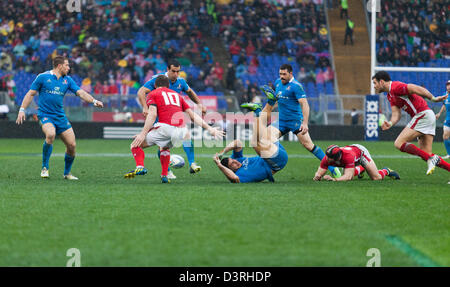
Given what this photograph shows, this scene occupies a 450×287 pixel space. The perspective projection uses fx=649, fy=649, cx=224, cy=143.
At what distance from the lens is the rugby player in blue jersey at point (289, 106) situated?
11.9m

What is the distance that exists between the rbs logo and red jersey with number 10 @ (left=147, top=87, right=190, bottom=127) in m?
14.1

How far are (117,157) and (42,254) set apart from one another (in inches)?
484

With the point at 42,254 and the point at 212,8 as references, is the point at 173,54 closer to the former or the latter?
the point at 212,8

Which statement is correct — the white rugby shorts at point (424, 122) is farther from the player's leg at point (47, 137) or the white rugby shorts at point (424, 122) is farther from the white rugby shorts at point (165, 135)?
the player's leg at point (47, 137)

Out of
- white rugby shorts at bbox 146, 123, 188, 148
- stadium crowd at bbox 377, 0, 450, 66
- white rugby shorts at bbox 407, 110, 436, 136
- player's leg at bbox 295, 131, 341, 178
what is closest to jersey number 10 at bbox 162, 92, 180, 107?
white rugby shorts at bbox 146, 123, 188, 148

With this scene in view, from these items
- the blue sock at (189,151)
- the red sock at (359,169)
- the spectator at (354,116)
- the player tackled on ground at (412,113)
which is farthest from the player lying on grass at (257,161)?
the spectator at (354,116)

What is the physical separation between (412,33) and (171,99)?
981 inches

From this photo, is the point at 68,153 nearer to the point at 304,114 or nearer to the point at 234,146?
the point at 234,146

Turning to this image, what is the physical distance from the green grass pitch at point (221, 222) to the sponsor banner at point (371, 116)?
12.6 m

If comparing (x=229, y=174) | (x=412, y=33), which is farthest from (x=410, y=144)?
(x=412, y=33)

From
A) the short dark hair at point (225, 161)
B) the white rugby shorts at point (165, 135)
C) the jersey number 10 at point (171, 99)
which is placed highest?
the jersey number 10 at point (171, 99)

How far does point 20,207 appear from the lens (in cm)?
754

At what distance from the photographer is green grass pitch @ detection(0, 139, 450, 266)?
5.04 metres
